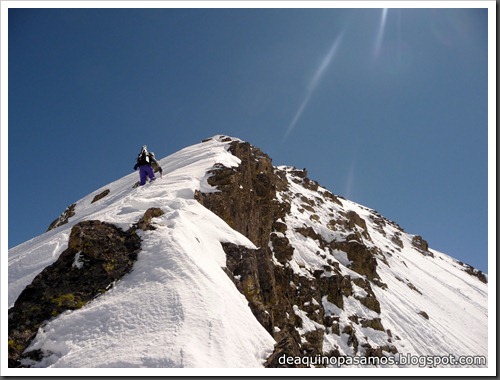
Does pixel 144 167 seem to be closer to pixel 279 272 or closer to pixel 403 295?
pixel 279 272

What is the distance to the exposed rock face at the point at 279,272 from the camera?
13.2 metres

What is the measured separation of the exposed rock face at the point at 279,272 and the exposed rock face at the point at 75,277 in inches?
142

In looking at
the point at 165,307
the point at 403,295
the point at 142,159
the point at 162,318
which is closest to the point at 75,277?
the point at 165,307

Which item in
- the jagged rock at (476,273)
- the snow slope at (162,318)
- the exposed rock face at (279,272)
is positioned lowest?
the snow slope at (162,318)

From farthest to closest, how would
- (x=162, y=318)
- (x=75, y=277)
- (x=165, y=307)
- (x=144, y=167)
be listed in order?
(x=144, y=167) → (x=75, y=277) → (x=165, y=307) → (x=162, y=318)

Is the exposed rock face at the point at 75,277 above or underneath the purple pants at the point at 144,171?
underneath

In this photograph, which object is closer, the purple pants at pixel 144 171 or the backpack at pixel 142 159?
the purple pants at pixel 144 171

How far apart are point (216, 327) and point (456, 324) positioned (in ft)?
157

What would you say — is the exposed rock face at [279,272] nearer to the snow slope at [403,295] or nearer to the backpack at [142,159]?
the snow slope at [403,295]

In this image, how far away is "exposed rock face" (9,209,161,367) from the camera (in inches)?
335

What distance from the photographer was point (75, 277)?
10094mm

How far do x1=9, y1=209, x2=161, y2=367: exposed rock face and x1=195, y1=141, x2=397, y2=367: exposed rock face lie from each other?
361cm

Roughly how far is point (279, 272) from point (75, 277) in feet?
73.3

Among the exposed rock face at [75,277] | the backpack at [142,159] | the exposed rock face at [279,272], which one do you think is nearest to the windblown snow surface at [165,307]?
the exposed rock face at [75,277]
